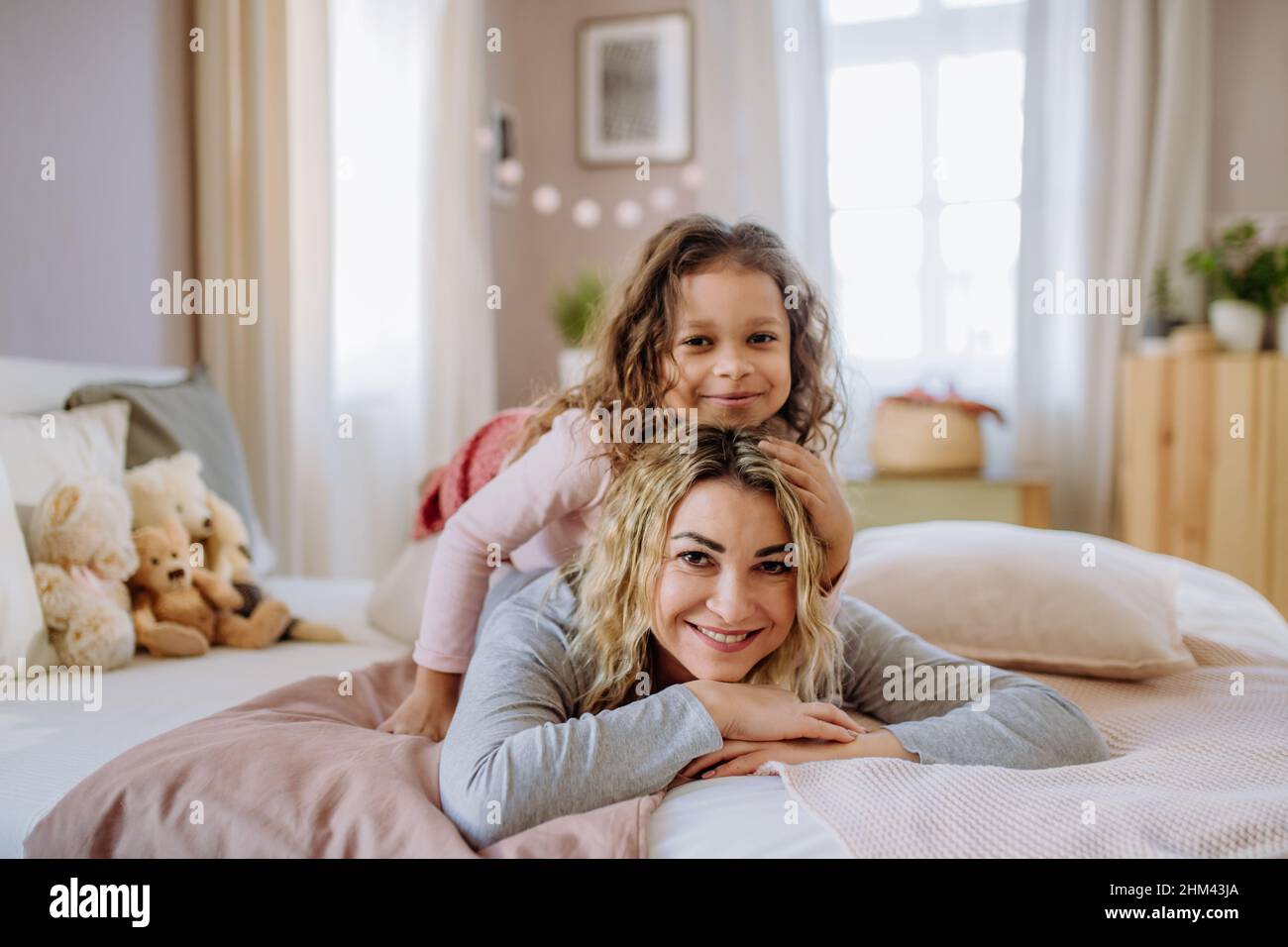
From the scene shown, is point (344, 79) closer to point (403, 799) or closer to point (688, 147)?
point (688, 147)

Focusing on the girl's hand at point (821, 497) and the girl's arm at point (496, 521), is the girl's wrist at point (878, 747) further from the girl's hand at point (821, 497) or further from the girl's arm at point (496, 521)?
the girl's arm at point (496, 521)

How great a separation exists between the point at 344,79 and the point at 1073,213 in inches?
90.4

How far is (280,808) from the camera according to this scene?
0.97 metres

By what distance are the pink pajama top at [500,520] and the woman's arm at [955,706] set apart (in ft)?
1.18

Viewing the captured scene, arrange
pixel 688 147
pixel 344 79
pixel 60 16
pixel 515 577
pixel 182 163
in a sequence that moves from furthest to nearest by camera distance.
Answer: pixel 688 147 < pixel 344 79 < pixel 182 163 < pixel 60 16 < pixel 515 577

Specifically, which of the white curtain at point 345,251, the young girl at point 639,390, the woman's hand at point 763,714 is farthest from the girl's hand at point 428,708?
the white curtain at point 345,251

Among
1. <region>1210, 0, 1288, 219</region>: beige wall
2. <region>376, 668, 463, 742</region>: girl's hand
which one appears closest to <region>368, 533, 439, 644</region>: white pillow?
<region>376, 668, 463, 742</region>: girl's hand

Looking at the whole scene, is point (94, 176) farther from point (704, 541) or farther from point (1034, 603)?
point (1034, 603)

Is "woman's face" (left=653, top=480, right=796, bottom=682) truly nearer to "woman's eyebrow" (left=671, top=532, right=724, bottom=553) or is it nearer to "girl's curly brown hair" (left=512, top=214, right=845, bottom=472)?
"woman's eyebrow" (left=671, top=532, right=724, bottom=553)

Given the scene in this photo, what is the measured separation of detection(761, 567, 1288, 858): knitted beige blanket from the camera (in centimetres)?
88

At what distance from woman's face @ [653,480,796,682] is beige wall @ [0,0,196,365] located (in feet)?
5.27

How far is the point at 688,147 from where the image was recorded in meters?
3.88

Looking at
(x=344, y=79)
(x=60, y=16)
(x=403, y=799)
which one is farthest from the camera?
(x=344, y=79)

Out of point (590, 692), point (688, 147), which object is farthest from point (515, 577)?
point (688, 147)
